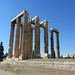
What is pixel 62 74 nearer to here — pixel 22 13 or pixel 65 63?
pixel 65 63

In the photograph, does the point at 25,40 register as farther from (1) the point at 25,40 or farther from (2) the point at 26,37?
(2) the point at 26,37

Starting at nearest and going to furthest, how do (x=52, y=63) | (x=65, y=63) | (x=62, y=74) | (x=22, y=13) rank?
1. (x=62, y=74)
2. (x=65, y=63)
3. (x=52, y=63)
4. (x=22, y=13)

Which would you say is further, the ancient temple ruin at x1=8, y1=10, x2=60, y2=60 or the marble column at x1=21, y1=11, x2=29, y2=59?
the ancient temple ruin at x1=8, y1=10, x2=60, y2=60

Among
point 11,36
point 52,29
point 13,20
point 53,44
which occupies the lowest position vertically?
point 53,44

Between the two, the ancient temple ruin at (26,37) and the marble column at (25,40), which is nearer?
the marble column at (25,40)

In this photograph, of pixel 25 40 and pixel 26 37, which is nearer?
pixel 25 40

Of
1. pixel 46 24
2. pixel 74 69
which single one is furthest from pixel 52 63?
pixel 46 24

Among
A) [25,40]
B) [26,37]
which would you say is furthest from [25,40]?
[26,37]

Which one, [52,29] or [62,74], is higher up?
[52,29]

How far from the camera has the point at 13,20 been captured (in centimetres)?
3844

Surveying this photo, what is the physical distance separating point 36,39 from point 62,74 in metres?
23.4

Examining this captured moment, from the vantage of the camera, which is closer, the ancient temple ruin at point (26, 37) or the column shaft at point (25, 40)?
the column shaft at point (25, 40)

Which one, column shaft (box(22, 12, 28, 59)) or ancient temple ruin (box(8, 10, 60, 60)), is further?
ancient temple ruin (box(8, 10, 60, 60))

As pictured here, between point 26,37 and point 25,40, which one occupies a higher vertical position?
point 26,37
